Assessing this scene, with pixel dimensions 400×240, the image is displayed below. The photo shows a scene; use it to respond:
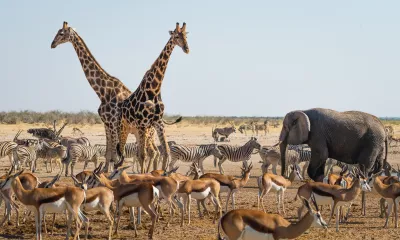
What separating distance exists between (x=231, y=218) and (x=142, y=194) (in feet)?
9.89

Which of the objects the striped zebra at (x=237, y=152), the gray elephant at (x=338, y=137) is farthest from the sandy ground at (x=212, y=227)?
the striped zebra at (x=237, y=152)

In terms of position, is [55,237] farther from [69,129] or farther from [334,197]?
[69,129]

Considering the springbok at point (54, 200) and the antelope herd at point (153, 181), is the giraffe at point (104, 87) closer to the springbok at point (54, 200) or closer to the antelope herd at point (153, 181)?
the antelope herd at point (153, 181)

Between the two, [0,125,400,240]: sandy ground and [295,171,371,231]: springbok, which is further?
[295,171,371,231]: springbok

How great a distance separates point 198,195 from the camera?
45.2ft

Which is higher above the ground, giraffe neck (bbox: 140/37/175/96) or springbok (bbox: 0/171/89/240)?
giraffe neck (bbox: 140/37/175/96)

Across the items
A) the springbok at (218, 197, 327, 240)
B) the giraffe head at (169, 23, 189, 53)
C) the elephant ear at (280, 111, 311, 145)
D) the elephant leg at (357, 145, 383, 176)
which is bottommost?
the springbok at (218, 197, 327, 240)

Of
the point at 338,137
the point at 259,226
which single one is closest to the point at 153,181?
the point at 259,226

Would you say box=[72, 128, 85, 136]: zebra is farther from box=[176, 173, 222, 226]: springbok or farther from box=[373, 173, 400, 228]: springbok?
box=[373, 173, 400, 228]: springbok

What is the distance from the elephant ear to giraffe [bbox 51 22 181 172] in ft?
12.0

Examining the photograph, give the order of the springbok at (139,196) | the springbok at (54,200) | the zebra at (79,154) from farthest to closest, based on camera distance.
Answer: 1. the zebra at (79,154)
2. the springbok at (139,196)
3. the springbok at (54,200)

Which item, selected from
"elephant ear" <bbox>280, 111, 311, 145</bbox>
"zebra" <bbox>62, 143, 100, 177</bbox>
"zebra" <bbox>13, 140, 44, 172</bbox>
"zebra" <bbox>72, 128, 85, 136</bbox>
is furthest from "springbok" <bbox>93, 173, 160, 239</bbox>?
"zebra" <bbox>72, 128, 85, 136</bbox>

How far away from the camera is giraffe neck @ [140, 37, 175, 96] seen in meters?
17.5

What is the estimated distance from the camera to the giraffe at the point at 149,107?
56.0ft
